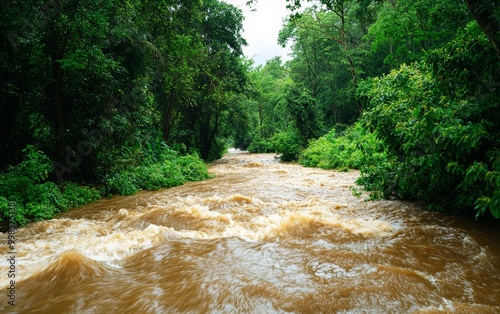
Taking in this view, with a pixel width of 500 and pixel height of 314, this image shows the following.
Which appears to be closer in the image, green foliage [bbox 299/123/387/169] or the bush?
the bush

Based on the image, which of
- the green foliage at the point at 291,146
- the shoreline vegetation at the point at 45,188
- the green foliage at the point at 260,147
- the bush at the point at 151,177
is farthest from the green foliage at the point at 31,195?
the green foliage at the point at 260,147

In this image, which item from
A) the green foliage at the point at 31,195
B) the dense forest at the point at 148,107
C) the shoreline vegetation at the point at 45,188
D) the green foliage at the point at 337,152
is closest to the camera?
the dense forest at the point at 148,107

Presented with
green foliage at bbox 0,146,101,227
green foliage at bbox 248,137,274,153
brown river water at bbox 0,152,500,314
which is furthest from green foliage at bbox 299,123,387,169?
green foliage at bbox 248,137,274,153

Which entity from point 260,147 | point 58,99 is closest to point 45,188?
point 58,99

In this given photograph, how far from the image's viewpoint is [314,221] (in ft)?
16.2

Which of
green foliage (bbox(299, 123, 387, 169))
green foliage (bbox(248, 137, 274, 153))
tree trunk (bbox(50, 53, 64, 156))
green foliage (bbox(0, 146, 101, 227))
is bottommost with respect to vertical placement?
green foliage (bbox(248, 137, 274, 153))

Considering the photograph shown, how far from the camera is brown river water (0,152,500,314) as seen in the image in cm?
263

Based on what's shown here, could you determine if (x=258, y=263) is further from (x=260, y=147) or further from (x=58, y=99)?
(x=260, y=147)

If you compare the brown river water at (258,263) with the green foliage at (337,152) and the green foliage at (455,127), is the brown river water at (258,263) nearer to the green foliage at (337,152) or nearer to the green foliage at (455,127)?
the green foliage at (455,127)

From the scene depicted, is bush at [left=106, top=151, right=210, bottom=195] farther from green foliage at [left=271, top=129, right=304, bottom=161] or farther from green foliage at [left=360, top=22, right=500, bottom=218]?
green foliage at [left=271, top=129, right=304, bottom=161]

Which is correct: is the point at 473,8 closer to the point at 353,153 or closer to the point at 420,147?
the point at 420,147

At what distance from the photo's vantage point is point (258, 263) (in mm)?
3467

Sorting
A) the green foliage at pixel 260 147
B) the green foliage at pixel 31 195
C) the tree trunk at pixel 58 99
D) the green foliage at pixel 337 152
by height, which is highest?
the tree trunk at pixel 58 99

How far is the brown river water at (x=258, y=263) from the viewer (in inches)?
104
